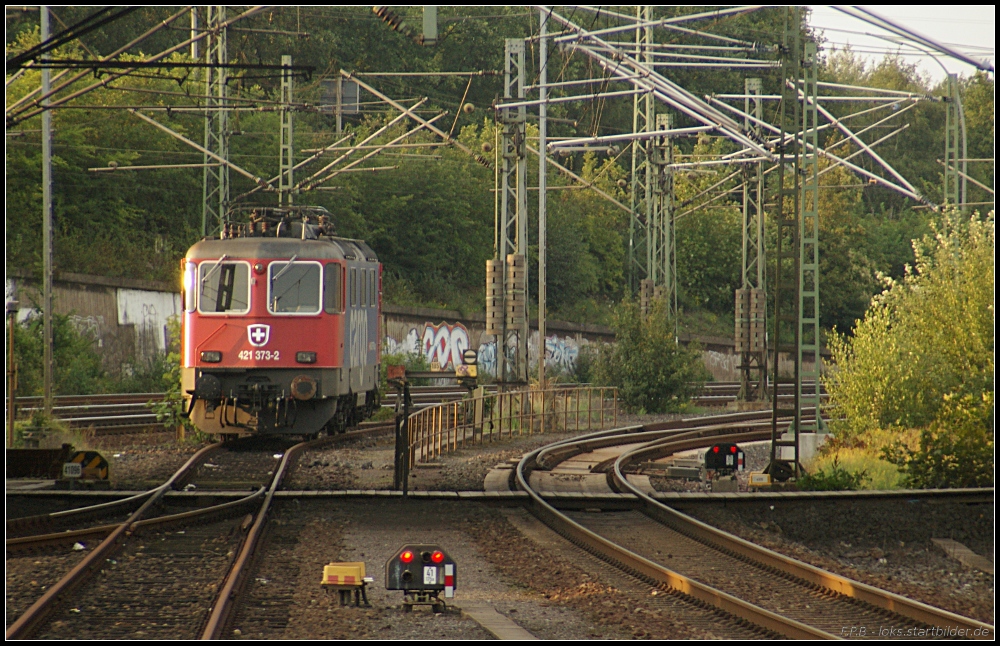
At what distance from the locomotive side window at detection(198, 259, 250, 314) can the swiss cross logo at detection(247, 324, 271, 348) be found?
307 millimetres

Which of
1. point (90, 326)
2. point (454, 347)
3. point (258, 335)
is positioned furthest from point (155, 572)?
point (454, 347)

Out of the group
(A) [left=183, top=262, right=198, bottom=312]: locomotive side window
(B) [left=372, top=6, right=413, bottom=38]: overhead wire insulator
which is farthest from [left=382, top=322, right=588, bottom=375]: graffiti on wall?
(B) [left=372, top=6, right=413, bottom=38]: overhead wire insulator

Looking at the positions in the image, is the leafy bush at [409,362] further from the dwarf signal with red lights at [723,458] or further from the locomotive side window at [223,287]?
the dwarf signal with red lights at [723,458]

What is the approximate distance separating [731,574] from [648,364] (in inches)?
825

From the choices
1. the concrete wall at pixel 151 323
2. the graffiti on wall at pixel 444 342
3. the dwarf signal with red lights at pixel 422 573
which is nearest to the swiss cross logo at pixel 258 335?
the dwarf signal with red lights at pixel 422 573

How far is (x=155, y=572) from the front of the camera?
1048cm

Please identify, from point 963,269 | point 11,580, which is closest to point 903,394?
point 963,269

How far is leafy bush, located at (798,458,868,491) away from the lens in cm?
1734

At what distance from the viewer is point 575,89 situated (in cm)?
6291

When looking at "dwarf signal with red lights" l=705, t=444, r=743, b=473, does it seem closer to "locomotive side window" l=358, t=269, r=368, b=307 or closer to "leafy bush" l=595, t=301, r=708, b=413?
"locomotive side window" l=358, t=269, r=368, b=307

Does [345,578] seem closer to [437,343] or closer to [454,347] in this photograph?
[437,343]

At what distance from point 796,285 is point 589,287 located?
32632mm

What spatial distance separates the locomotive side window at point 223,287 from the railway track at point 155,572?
143 inches

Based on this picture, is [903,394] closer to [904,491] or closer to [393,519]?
[904,491]
